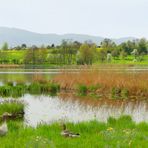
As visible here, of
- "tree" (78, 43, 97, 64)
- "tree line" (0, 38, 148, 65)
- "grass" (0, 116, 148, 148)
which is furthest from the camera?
"tree line" (0, 38, 148, 65)

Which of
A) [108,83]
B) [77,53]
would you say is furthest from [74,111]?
[77,53]

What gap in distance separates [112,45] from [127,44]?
7464mm

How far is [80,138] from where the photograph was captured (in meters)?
11.6

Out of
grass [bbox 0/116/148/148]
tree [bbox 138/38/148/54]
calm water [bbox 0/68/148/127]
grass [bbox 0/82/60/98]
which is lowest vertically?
grass [bbox 0/82/60/98]

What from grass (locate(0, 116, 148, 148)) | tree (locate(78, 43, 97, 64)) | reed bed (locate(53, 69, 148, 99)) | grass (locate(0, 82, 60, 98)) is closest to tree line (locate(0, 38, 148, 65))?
tree (locate(78, 43, 97, 64))

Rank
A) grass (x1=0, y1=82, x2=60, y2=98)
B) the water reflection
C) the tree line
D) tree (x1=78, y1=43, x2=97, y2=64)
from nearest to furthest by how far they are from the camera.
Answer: the water reflection, grass (x1=0, y1=82, x2=60, y2=98), tree (x1=78, y1=43, x2=97, y2=64), the tree line

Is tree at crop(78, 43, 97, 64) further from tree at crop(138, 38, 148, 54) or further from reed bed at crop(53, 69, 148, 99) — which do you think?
reed bed at crop(53, 69, 148, 99)

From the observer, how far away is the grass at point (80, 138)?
34.0 feet

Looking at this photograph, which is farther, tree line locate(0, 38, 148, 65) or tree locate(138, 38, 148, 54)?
tree locate(138, 38, 148, 54)

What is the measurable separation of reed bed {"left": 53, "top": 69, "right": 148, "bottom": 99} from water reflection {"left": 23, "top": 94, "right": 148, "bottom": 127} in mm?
3917

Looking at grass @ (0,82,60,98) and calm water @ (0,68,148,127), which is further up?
calm water @ (0,68,148,127)

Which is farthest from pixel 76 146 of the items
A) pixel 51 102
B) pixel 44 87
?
pixel 44 87

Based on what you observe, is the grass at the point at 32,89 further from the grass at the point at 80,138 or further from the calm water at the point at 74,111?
the grass at the point at 80,138

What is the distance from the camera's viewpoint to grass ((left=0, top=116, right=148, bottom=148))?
10.4 meters
